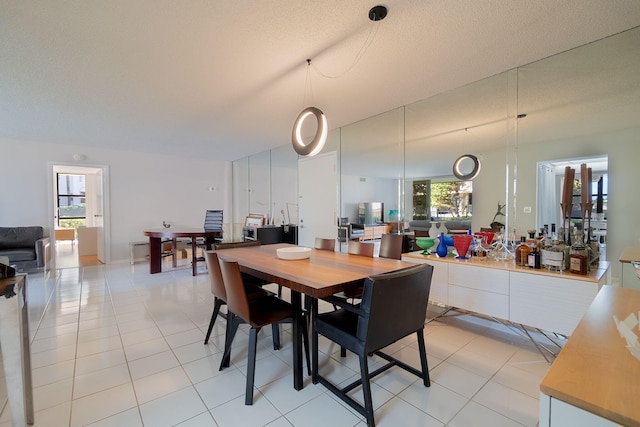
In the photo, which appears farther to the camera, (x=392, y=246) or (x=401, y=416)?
(x=392, y=246)

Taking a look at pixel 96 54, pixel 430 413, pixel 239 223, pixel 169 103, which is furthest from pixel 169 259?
pixel 430 413

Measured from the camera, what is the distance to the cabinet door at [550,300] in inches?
75.3

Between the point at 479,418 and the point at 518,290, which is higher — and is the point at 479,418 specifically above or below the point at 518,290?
below

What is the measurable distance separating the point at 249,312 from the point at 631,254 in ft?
8.48

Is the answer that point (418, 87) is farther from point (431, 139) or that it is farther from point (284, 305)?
point (284, 305)

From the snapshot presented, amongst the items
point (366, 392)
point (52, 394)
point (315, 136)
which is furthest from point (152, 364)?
point (315, 136)

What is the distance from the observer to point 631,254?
6.16 feet

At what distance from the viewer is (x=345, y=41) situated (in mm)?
2127

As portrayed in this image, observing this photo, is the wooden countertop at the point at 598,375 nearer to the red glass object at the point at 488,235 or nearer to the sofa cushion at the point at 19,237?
the red glass object at the point at 488,235

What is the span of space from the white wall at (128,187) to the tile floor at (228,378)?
11.2 feet

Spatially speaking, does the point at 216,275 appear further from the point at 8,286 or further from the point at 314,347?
the point at 8,286

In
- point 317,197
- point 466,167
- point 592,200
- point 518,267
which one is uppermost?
point 466,167

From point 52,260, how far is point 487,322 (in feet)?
23.8

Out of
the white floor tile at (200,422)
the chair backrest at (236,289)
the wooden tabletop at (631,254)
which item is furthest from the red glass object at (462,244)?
the white floor tile at (200,422)
